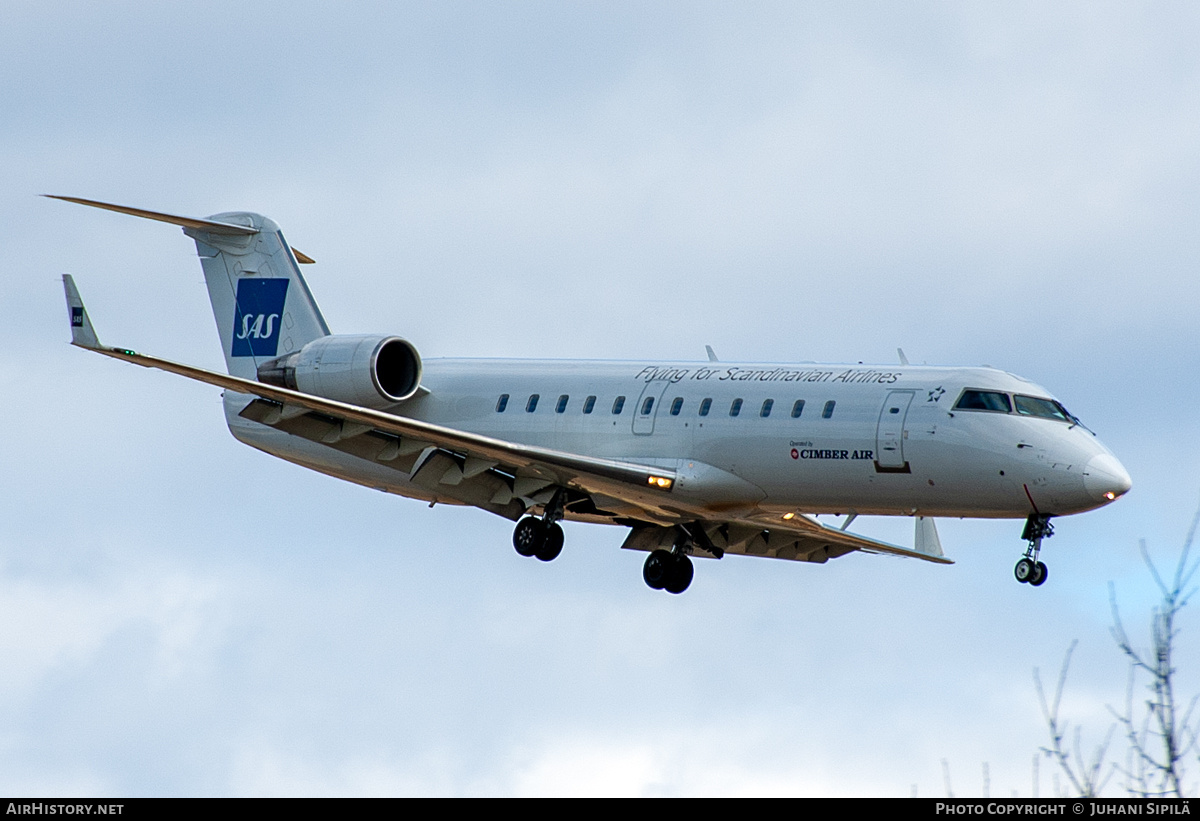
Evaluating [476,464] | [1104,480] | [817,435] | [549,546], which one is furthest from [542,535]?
[1104,480]

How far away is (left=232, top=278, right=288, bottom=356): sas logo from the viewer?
34.4 m

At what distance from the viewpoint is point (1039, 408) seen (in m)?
27.4

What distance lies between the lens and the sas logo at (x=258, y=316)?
3438 centimetres

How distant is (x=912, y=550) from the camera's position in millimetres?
35000

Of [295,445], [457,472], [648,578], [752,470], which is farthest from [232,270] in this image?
[752,470]

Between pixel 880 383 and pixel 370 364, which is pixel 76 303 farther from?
pixel 880 383

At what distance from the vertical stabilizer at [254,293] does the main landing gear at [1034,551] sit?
13.7 m

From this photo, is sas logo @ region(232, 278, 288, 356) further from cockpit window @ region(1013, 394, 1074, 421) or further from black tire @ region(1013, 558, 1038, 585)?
A: black tire @ region(1013, 558, 1038, 585)

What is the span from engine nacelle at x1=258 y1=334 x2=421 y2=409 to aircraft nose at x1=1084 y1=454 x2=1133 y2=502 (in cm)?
1140

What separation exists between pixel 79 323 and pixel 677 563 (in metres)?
11.7
